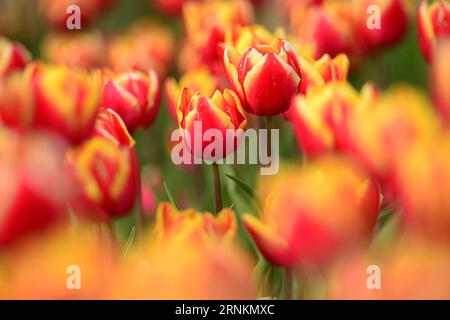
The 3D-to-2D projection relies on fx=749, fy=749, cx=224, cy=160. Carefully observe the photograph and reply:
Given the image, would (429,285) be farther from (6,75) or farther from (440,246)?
(6,75)

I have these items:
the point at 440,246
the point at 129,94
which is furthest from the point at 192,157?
the point at 440,246

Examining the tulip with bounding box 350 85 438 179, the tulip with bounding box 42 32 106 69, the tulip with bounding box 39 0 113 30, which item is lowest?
the tulip with bounding box 350 85 438 179

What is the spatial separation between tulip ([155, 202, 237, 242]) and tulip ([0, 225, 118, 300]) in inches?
1.3

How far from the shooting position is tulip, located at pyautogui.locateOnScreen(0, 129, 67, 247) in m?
0.25

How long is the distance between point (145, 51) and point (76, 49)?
0.18ft

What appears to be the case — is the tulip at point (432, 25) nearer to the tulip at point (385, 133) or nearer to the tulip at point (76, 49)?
the tulip at point (385, 133)

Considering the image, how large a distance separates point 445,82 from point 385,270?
0.11m

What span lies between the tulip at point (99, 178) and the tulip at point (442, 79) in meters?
0.14

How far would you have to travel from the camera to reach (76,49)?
0.54 meters

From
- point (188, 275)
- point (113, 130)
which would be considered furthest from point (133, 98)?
point (188, 275)

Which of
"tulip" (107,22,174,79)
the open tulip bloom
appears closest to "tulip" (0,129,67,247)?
the open tulip bloom

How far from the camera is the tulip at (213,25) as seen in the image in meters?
0.42

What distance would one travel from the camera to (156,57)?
52 cm

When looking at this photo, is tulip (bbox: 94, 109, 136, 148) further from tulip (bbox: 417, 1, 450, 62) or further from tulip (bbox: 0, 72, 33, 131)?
tulip (bbox: 417, 1, 450, 62)
